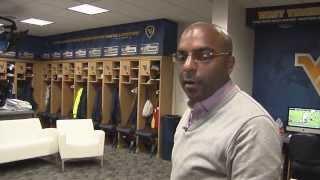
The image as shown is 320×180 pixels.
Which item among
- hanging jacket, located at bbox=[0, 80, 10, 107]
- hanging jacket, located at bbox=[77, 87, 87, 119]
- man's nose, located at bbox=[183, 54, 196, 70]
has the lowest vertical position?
hanging jacket, located at bbox=[77, 87, 87, 119]

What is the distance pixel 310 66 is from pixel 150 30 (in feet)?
10.0

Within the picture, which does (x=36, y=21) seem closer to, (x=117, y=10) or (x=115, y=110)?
(x=117, y=10)

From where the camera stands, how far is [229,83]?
3.13 feet

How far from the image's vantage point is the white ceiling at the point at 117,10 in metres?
4.98

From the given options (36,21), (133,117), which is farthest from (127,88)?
(36,21)

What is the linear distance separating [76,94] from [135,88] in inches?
80.4

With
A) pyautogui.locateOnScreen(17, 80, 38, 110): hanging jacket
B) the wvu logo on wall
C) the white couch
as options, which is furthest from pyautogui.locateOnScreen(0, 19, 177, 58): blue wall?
the white couch

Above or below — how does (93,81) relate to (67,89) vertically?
above

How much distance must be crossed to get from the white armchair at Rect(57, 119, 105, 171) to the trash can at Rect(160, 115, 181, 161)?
1196mm

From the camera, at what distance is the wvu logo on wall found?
6.37 metres

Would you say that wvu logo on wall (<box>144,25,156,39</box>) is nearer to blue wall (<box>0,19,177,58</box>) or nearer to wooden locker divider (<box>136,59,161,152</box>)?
blue wall (<box>0,19,177,58</box>)

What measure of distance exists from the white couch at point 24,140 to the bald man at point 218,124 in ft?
14.4

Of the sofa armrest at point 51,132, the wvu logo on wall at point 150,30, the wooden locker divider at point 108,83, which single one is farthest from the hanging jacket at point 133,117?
the sofa armrest at point 51,132

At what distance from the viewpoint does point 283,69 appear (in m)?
5.19
